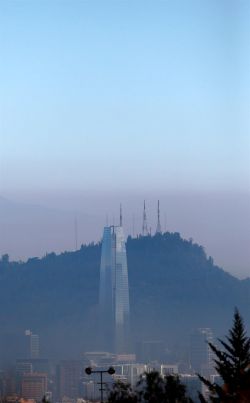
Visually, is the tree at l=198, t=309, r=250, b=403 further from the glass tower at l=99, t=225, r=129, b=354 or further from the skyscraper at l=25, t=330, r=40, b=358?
the glass tower at l=99, t=225, r=129, b=354

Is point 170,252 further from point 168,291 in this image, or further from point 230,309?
point 230,309

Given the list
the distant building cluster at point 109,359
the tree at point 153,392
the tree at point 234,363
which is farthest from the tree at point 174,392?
the distant building cluster at point 109,359

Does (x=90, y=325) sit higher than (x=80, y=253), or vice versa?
(x=80, y=253)

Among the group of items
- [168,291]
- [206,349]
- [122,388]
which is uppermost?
[168,291]

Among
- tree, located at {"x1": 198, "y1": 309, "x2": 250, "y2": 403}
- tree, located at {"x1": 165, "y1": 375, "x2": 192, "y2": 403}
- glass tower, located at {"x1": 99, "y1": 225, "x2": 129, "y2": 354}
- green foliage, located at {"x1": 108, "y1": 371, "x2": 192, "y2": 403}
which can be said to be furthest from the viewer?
glass tower, located at {"x1": 99, "y1": 225, "x2": 129, "y2": 354}

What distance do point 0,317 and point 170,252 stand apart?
108 ft

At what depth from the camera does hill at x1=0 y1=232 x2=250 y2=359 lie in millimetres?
153625

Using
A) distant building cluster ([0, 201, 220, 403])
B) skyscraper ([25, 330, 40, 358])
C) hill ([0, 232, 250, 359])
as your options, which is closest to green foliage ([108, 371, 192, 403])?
distant building cluster ([0, 201, 220, 403])

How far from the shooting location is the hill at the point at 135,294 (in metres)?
154

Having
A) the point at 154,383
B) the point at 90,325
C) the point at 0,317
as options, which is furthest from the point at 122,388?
the point at 90,325

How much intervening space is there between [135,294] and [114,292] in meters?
4.02

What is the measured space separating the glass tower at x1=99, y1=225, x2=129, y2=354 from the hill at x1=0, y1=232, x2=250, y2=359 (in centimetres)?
113

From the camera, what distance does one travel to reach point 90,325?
159125mm

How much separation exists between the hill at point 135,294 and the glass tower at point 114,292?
113cm
